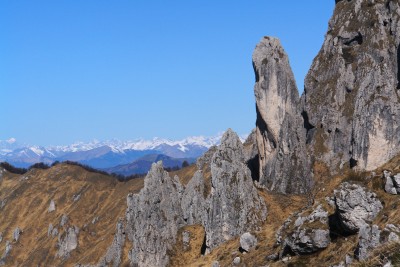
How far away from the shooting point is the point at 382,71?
413 ft

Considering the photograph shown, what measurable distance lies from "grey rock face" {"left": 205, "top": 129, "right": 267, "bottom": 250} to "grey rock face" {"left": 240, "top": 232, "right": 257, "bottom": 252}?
93.6 ft

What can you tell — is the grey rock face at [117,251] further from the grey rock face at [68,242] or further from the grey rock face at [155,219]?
the grey rock face at [68,242]

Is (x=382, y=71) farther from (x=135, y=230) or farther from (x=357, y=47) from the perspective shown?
(x=135, y=230)

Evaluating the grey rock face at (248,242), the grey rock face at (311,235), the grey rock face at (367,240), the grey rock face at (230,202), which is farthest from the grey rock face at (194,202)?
the grey rock face at (367,240)

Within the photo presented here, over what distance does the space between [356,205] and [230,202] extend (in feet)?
191

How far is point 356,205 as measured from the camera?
3250cm

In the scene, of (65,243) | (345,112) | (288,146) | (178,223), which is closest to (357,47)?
(345,112)

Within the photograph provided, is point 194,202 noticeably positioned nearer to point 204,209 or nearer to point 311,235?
point 204,209

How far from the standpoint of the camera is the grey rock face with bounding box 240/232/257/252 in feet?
182

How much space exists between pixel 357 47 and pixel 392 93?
910 inches

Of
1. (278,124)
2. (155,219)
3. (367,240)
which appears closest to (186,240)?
(155,219)

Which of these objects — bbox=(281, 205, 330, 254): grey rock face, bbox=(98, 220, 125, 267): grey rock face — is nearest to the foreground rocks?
bbox=(98, 220, 125, 267): grey rock face

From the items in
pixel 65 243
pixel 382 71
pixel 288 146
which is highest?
pixel 382 71

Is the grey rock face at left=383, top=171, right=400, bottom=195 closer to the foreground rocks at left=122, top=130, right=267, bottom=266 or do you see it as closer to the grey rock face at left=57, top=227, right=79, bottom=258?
the foreground rocks at left=122, top=130, right=267, bottom=266
